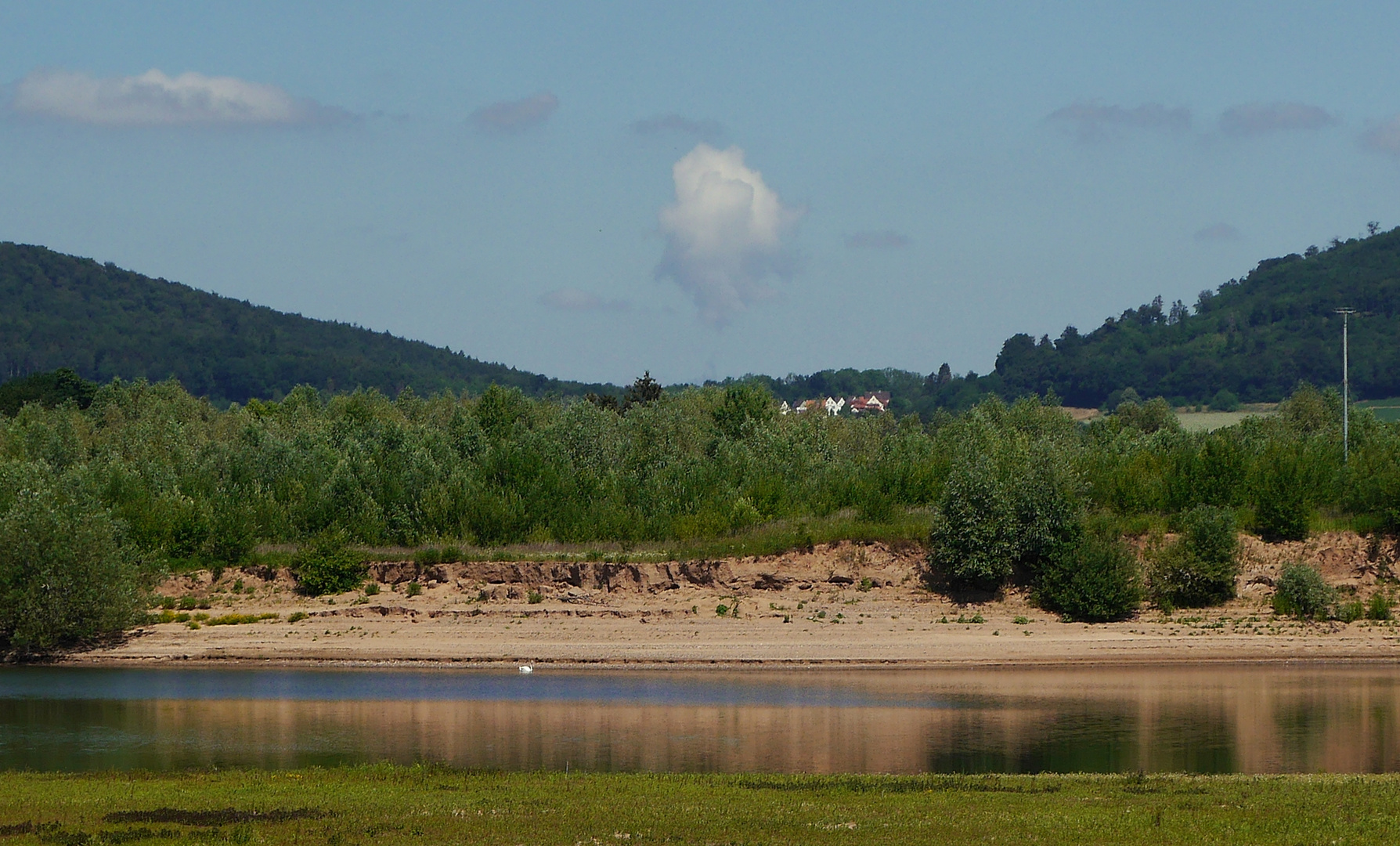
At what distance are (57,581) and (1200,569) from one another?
123 ft

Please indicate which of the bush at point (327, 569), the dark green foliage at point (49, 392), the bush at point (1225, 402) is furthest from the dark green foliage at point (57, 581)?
the bush at point (1225, 402)

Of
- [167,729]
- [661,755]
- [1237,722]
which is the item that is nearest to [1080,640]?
[1237,722]

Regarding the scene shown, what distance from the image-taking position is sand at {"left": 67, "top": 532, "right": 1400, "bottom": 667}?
140ft

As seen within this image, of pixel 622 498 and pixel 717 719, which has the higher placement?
pixel 622 498

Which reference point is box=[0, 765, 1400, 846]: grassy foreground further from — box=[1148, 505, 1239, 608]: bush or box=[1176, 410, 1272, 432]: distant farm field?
box=[1176, 410, 1272, 432]: distant farm field

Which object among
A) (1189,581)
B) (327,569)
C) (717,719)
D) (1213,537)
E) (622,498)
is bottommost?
(717,719)

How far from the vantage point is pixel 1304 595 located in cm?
4500

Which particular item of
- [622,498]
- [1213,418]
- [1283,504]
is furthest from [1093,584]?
[1213,418]

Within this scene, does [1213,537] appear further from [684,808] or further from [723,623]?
[684,808]

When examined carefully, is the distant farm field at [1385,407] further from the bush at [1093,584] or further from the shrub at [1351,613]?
the bush at [1093,584]

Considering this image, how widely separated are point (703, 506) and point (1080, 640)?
16.9 meters

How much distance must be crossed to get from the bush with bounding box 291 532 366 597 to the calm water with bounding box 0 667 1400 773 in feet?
23.2

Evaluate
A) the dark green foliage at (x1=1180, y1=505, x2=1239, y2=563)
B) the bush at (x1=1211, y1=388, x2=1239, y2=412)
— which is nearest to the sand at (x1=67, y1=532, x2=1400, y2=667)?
the dark green foliage at (x1=1180, y1=505, x2=1239, y2=563)

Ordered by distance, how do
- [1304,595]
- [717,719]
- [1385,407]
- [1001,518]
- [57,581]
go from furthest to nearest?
[1385,407], [1001,518], [1304,595], [57,581], [717,719]
